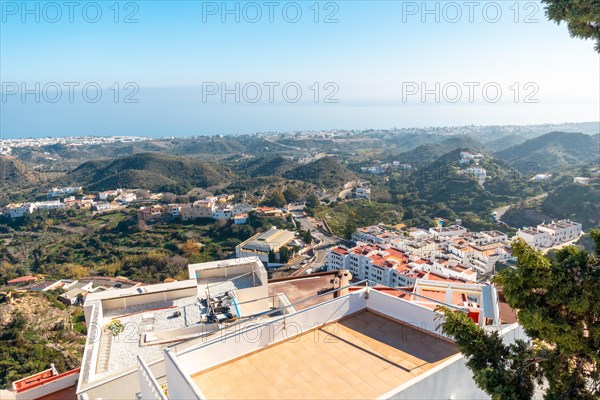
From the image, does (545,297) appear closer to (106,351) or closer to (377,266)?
(106,351)

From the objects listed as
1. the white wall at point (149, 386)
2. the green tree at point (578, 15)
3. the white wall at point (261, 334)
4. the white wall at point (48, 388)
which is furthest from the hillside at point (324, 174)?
the green tree at point (578, 15)

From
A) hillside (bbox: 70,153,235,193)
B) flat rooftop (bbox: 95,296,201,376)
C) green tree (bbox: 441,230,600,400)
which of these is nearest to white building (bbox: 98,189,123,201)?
hillside (bbox: 70,153,235,193)

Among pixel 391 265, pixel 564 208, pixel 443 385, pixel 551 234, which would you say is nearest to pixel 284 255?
pixel 391 265

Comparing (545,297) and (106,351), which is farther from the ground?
(545,297)

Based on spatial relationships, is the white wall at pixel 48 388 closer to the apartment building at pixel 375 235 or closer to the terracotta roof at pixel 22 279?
the terracotta roof at pixel 22 279

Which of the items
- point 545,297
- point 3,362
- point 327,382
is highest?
point 545,297

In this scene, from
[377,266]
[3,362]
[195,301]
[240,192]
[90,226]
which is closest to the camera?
[195,301]

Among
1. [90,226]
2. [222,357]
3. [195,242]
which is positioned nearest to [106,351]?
[222,357]

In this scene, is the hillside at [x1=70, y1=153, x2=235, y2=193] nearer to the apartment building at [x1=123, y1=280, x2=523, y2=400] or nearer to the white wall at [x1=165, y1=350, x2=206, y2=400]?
the apartment building at [x1=123, y1=280, x2=523, y2=400]

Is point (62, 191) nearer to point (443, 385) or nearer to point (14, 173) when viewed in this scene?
point (14, 173)
